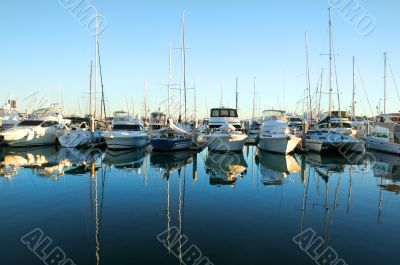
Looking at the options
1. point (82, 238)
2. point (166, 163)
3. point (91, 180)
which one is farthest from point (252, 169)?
point (82, 238)

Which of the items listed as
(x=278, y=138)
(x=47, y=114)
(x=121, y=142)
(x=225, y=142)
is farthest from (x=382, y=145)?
(x=47, y=114)

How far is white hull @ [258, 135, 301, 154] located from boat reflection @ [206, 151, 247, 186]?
304 centimetres

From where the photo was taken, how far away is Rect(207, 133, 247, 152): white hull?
2917 centimetres

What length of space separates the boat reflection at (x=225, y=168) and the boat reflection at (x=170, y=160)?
76.0 inches

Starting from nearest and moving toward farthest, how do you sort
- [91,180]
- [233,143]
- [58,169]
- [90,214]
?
[90,214]
[91,180]
[58,169]
[233,143]

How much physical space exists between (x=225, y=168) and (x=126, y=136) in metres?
12.2

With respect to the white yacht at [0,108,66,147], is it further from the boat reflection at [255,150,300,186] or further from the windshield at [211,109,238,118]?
the boat reflection at [255,150,300,186]

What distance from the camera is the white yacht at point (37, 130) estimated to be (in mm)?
30531

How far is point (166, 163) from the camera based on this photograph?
23703 mm

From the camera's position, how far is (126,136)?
98.9 feet

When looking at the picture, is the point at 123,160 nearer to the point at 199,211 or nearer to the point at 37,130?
the point at 37,130

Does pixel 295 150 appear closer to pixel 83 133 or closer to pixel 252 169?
pixel 252 169

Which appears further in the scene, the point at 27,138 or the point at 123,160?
the point at 27,138

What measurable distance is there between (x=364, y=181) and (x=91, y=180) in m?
14.8
